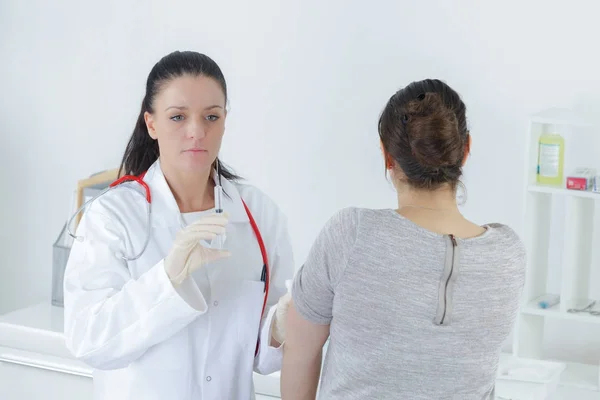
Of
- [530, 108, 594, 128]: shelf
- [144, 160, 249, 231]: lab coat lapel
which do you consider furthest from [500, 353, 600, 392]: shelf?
[144, 160, 249, 231]: lab coat lapel

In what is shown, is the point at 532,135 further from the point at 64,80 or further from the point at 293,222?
the point at 64,80

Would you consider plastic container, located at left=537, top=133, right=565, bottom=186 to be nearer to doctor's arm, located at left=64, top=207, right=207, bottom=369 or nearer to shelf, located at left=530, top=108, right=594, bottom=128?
shelf, located at left=530, top=108, right=594, bottom=128

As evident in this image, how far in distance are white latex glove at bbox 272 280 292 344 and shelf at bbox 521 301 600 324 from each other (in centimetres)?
88

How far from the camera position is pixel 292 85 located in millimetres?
2650

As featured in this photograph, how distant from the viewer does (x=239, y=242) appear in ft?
5.33

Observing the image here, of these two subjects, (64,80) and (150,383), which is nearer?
(150,383)

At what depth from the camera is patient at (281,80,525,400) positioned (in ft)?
3.70

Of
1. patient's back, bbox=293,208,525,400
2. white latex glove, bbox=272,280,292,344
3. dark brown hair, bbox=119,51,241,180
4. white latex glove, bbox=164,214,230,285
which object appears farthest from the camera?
Answer: dark brown hair, bbox=119,51,241,180

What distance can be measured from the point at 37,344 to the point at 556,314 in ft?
4.71

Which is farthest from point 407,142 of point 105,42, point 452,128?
point 105,42

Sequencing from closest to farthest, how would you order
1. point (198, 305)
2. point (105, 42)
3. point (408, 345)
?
point (408, 345), point (198, 305), point (105, 42)

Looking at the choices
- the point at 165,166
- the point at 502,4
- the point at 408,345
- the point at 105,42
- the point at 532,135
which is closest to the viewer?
the point at 408,345

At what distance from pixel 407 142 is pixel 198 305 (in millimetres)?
483

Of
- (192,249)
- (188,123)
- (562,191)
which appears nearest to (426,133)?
(192,249)
